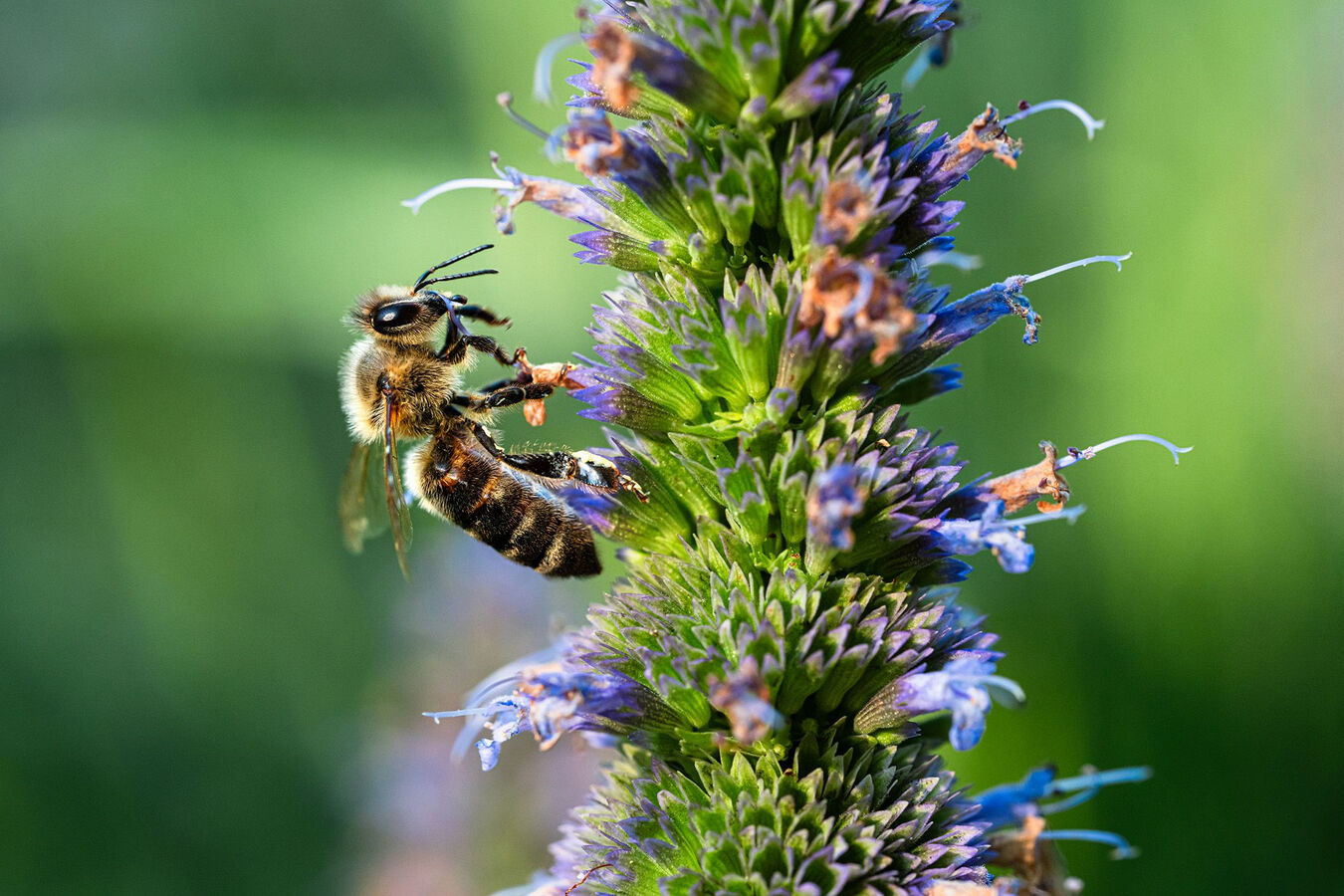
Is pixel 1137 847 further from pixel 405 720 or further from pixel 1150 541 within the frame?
pixel 405 720

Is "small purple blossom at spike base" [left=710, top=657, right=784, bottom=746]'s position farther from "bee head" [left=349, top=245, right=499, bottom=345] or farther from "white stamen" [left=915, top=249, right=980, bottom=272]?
"bee head" [left=349, top=245, right=499, bottom=345]

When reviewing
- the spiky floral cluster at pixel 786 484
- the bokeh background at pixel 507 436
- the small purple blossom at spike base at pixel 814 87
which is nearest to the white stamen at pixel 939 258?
the spiky floral cluster at pixel 786 484

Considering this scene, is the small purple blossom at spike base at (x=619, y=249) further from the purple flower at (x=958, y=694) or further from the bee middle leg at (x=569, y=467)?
the purple flower at (x=958, y=694)

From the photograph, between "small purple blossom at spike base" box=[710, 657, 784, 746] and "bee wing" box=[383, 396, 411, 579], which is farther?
"bee wing" box=[383, 396, 411, 579]

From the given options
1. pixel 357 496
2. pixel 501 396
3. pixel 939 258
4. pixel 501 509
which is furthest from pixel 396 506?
pixel 939 258

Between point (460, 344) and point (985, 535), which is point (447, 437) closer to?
point (460, 344)

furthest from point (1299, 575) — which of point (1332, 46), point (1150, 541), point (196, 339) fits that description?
point (196, 339)

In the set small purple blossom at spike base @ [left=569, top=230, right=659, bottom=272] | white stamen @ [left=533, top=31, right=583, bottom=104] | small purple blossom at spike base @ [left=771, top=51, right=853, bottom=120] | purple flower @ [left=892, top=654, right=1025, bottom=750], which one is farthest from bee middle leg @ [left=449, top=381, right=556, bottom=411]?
purple flower @ [left=892, top=654, right=1025, bottom=750]
